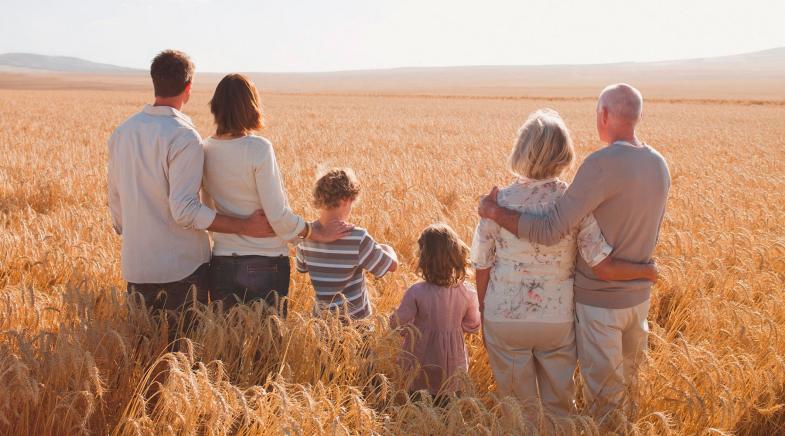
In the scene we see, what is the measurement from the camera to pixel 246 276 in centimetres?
365

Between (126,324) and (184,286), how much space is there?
1.16 feet

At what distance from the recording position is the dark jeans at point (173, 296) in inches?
143

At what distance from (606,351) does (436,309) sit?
2.89 ft

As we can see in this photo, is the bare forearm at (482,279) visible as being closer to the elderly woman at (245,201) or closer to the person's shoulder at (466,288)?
the person's shoulder at (466,288)

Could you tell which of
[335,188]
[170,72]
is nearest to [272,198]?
[335,188]

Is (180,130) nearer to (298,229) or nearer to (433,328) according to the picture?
(298,229)

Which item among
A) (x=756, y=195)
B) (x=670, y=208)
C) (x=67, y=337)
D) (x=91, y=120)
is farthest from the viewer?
(x=91, y=120)

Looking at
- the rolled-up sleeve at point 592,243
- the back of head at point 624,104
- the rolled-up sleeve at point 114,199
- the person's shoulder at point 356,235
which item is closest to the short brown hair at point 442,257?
the person's shoulder at point 356,235

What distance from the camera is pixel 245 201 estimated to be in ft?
12.0

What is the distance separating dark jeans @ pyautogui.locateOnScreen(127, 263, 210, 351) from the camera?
11.9ft

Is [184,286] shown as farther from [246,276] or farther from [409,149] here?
[409,149]

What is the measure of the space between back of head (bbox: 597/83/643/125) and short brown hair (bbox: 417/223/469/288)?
101cm

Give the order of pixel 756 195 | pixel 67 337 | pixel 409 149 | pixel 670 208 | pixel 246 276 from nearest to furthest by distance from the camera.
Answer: pixel 67 337
pixel 246 276
pixel 670 208
pixel 756 195
pixel 409 149

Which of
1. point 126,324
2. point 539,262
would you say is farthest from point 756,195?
point 126,324
